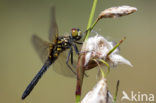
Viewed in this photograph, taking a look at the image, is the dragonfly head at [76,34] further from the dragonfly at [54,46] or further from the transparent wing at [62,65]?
the transparent wing at [62,65]

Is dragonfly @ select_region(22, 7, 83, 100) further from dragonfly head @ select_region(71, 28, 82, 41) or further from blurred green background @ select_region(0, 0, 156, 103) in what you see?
blurred green background @ select_region(0, 0, 156, 103)

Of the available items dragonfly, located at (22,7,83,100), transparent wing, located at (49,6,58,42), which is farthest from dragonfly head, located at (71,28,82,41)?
transparent wing, located at (49,6,58,42)

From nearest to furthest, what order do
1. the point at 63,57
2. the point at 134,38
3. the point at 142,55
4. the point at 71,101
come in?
the point at 63,57, the point at 71,101, the point at 142,55, the point at 134,38

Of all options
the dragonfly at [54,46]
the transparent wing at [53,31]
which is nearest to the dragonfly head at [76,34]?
the dragonfly at [54,46]

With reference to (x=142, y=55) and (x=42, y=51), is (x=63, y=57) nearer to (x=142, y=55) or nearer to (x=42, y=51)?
(x=42, y=51)

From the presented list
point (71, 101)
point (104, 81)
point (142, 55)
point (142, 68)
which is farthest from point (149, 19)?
point (104, 81)

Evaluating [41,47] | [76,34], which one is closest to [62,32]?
[41,47]
